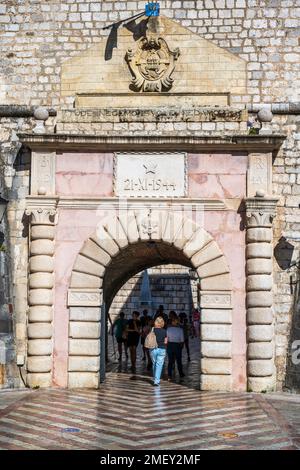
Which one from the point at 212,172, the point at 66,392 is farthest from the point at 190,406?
the point at 212,172

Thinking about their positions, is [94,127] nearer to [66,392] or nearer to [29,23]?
[29,23]

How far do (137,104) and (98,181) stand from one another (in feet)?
5.78

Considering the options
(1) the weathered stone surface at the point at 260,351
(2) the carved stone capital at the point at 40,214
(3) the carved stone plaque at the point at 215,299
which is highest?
(2) the carved stone capital at the point at 40,214

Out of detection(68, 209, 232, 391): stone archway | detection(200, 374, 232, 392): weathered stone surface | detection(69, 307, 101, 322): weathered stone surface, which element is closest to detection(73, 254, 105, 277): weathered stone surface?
detection(68, 209, 232, 391): stone archway

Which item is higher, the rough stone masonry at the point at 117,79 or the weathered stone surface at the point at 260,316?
Answer: the rough stone masonry at the point at 117,79

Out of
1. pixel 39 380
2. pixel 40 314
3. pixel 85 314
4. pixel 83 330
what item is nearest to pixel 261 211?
pixel 85 314

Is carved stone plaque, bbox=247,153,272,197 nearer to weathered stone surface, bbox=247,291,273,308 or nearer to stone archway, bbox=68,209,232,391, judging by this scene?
stone archway, bbox=68,209,232,391

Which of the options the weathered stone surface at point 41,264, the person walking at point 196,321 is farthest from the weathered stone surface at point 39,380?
the person walking at point 196,321

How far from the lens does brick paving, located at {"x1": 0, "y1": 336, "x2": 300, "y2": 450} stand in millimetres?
6742

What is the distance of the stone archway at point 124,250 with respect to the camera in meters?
10.8

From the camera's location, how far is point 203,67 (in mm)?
11984

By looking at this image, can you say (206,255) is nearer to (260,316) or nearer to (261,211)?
(261,211)

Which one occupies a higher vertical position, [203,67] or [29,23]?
[29,23]

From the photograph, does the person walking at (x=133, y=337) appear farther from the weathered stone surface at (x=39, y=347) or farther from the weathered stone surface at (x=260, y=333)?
the weathered stone surface at (x=260, y=333)
